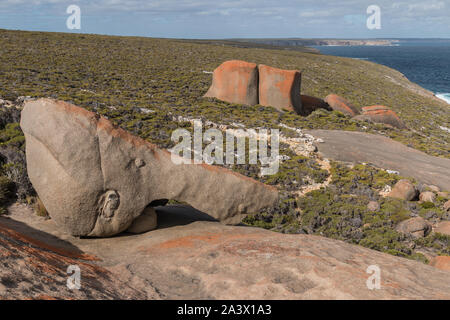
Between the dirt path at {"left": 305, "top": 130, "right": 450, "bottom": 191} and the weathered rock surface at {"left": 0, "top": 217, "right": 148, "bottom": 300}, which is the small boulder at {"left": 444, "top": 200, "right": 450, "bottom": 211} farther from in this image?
the weathered rock surface at {"left": 0, "top": 217, "right": 148, "bottom": 300}

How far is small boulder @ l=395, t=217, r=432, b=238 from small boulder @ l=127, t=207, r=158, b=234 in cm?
943

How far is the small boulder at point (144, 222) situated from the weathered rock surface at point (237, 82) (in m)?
21.9

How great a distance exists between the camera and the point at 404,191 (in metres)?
16.0

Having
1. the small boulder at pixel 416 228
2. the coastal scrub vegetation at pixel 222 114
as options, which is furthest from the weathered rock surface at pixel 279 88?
the small boulder at pixel 416 228

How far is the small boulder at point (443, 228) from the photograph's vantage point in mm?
13275

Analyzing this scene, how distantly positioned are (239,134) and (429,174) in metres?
10.8

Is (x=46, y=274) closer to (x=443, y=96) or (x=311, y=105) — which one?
(x=311, y=105)

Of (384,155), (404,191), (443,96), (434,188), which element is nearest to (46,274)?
(404,191)

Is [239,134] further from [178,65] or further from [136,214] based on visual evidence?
[178,65]

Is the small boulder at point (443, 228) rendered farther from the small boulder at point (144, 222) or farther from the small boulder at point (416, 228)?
the small boulder at point (144, 222)

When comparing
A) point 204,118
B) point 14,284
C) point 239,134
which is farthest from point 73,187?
point 204,118

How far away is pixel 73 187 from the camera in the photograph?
7883 mm

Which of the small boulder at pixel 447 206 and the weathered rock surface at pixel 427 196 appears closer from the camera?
the small boulder at pixel 447 206

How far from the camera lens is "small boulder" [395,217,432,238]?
13.1 metres
